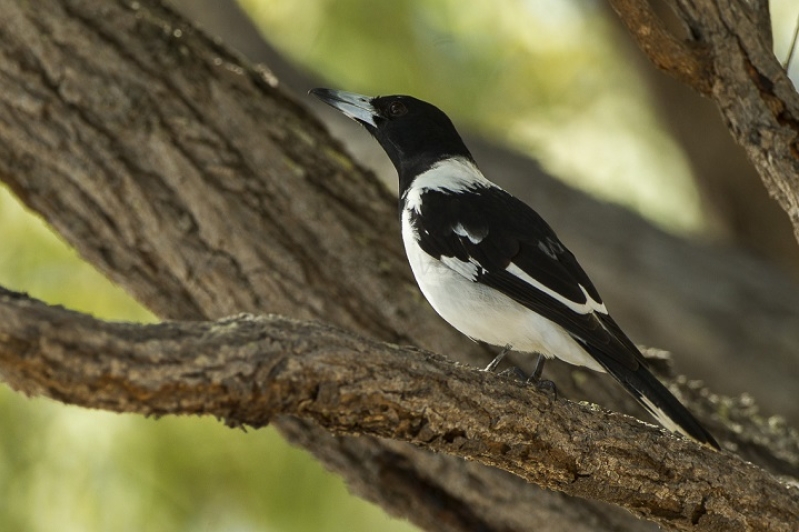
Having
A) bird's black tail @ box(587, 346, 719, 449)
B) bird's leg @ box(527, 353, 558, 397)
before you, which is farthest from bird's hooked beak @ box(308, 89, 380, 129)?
bird's black tail @ box(587, 346, 719, 449)

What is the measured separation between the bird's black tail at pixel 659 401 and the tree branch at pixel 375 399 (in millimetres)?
168

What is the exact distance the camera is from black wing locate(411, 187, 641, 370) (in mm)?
3236

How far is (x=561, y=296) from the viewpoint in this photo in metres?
3.32

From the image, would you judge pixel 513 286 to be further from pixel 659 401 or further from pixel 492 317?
pixel 659 401

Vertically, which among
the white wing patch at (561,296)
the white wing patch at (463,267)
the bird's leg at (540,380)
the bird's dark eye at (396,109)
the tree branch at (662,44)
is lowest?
the bird's leg at (540,380)

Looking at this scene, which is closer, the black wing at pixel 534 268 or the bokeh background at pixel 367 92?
the black wing at pixel 534 268

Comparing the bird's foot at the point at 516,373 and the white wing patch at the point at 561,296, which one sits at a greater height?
the white wing patch at the point at 561,296

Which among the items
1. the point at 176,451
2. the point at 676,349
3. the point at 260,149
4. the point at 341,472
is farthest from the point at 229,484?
the point at 676,349

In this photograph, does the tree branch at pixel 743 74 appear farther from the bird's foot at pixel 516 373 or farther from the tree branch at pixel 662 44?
the bird's foot at pixel 516 373

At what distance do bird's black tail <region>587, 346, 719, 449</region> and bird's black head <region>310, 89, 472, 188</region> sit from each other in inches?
53.5

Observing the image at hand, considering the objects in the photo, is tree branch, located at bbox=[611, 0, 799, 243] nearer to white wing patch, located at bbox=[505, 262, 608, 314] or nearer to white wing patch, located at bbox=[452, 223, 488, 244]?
white wing patch, located at bbox=[505, 262, 608, 314]

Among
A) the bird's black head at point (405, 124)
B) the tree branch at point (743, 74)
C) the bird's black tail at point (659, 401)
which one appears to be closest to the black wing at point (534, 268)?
the bird's black tail at point (659, 401)

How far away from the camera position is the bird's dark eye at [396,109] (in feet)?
14.1

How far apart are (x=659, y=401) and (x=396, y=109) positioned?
5.72 ft
